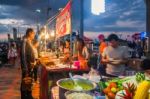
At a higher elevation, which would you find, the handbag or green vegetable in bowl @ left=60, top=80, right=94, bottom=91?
green vegetable in bowl @ left=60, top=80, right=94, bottom=91

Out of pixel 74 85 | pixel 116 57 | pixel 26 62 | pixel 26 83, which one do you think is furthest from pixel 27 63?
pixel 74 85

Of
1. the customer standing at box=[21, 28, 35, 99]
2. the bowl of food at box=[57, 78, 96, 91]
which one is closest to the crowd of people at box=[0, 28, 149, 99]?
the customer standing at box=[21, 28, 35, 99]

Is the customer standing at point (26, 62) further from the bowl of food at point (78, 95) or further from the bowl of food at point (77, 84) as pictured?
the bowl of food at point (78, 95)

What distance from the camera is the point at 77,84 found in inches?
154

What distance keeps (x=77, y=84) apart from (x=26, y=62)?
4113 millimetres

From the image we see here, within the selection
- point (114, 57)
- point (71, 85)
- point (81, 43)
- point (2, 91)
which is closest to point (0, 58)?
point (2, 91)

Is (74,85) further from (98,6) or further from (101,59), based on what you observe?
(101,59)

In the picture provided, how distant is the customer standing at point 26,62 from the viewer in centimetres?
783

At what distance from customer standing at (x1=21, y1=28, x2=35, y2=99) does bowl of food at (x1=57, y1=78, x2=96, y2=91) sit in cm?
390

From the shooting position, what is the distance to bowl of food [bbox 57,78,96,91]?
3.75 meters

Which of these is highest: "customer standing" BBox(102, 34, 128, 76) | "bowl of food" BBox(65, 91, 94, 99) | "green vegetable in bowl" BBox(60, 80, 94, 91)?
"customer standing" BBox(102, 34, 128, 76)

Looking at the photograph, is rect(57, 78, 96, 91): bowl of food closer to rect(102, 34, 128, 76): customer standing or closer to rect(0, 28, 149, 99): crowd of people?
rect(0, 28, 149, 99): crowd of people

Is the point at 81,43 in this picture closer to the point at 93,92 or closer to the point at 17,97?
the point at 17,97

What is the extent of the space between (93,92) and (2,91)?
916cm
